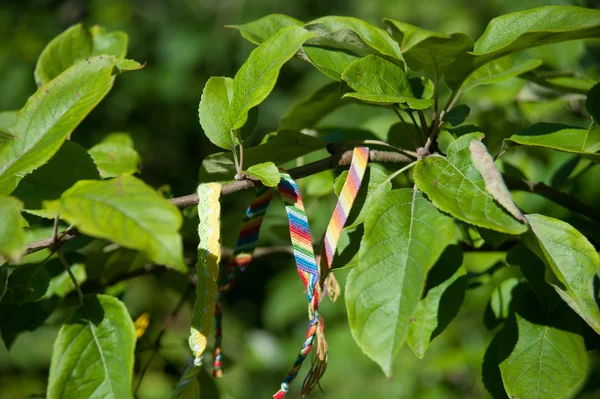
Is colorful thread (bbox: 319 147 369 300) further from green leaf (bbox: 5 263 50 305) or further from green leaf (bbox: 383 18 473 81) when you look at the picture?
green leaf (bbox: 5 263 50 305)

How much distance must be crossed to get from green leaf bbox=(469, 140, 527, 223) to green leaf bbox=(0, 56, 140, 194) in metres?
0.41

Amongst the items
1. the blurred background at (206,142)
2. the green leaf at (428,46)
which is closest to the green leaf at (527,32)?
the green leaf at (428,46)

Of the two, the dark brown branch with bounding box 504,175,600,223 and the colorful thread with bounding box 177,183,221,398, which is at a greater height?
the colorful thread with bounding box 177,183,221,398

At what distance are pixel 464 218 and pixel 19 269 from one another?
0.59 metres

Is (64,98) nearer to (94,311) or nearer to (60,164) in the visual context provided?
(60,164)

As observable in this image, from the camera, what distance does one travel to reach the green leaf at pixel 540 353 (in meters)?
0.71

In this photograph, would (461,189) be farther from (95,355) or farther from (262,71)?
(95,355)

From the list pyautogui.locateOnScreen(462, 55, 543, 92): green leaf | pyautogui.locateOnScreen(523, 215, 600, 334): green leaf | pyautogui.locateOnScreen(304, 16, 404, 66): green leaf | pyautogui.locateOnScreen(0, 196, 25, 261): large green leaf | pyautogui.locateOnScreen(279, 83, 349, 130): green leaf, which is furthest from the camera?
pyautogui.locateOnScreen(279, 83, 349, 130): green leaf

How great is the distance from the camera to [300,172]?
28.9 inches

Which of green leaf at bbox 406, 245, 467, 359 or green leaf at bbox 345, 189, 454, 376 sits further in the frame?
green leaf at bbox 406, 245, 467, 359

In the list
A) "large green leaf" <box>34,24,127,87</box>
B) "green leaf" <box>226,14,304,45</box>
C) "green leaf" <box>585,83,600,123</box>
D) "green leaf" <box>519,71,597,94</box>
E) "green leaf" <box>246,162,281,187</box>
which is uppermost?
"green leaf" <box>226,14,304,45</box>

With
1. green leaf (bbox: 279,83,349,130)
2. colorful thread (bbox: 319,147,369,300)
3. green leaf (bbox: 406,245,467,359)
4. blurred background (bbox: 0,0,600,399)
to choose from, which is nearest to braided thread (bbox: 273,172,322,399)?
colorful thread (bbox: 319,147,369,300)

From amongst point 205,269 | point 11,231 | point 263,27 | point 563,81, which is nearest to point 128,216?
point 11,231

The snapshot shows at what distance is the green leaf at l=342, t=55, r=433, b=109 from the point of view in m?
0.66
